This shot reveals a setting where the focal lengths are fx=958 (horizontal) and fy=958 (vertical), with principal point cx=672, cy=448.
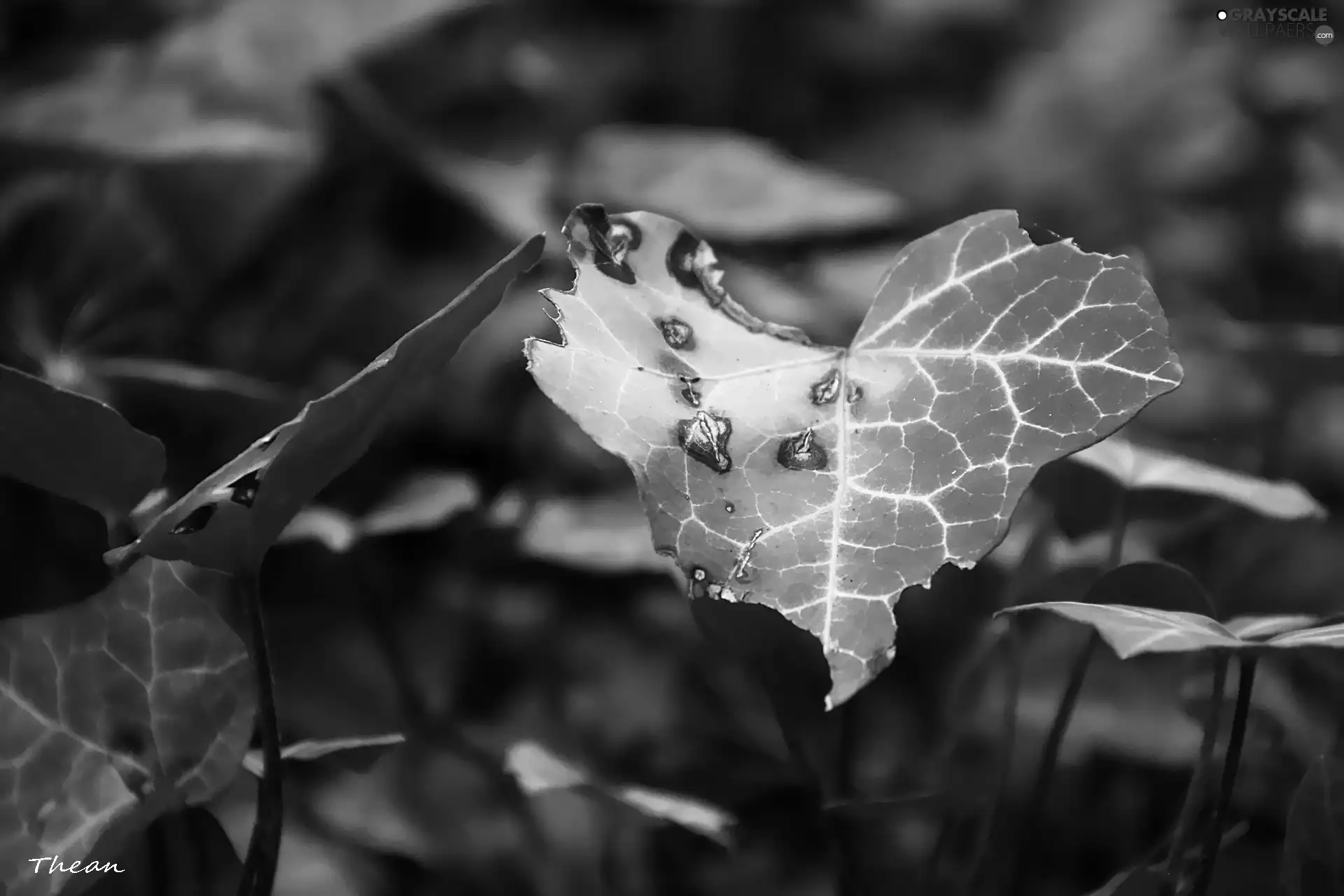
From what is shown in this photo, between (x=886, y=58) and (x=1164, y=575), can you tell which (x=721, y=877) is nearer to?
(x=1164, y=575)

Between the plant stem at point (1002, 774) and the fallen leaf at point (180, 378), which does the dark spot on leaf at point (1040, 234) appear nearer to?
the plant stem at point (1002, 774)

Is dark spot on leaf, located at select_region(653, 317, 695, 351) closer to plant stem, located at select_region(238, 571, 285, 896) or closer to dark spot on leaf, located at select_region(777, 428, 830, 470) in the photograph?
dark spot on leaf, located at select_region(777, 428, 830, 470)

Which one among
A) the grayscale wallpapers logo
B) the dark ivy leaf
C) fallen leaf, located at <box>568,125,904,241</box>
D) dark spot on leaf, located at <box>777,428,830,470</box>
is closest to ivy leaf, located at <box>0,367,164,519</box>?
the dark ivy leaf

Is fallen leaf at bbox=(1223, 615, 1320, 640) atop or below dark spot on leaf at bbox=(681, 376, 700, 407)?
below

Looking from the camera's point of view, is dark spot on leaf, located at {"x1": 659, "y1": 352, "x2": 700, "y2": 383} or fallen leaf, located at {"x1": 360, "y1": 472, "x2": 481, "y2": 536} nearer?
dark spot on leaf, located at {"x1": 659, "y1": 352, "x2": 700, "y2": 383}

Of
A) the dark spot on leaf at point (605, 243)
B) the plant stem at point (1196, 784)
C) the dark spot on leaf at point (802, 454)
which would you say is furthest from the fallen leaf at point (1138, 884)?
the dark spot on leaf at point (605, 243)

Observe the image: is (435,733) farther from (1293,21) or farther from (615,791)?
(1293,21)

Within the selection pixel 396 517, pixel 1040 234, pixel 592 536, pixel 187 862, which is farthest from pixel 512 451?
pixel 1040 234
